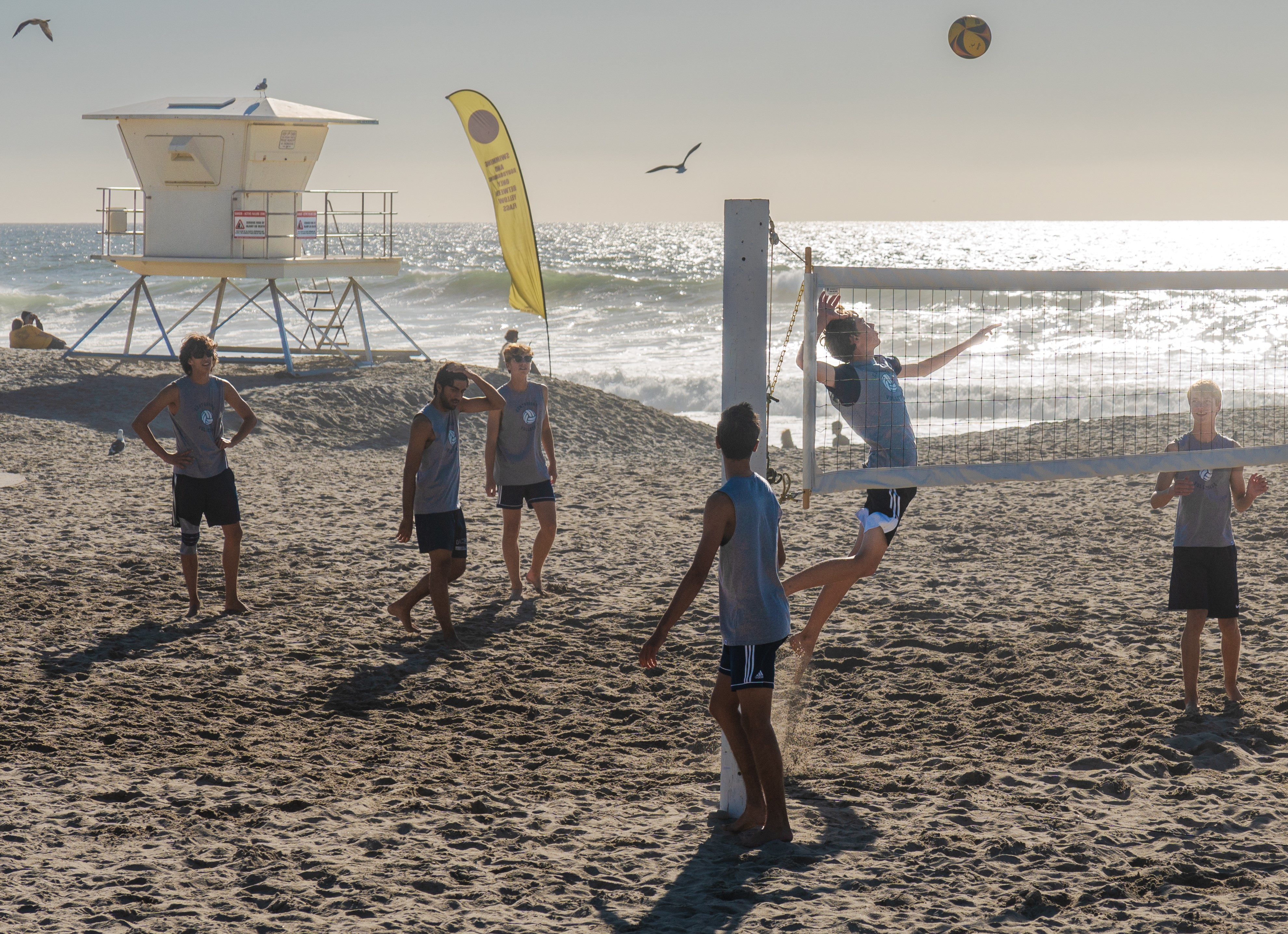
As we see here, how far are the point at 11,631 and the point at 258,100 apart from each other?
12.4 m

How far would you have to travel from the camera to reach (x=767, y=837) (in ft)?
13.2

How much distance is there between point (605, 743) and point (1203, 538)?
2783mm

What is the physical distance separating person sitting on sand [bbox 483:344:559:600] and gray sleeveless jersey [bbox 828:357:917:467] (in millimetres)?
2494

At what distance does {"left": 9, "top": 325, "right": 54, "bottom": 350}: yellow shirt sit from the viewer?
2039 cm

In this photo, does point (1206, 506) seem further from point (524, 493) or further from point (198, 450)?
point (198, 450)

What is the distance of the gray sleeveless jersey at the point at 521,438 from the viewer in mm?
7172

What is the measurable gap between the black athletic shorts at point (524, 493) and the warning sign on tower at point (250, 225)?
11.4 meters

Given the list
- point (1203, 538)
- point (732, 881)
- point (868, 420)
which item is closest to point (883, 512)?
point (868, 420)

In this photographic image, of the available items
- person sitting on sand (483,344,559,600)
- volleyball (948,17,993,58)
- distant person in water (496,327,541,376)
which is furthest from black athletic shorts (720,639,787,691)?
volleyball (948,17,993,58)

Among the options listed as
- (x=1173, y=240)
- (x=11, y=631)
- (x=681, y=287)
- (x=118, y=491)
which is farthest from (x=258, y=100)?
(x=1173, y=240)

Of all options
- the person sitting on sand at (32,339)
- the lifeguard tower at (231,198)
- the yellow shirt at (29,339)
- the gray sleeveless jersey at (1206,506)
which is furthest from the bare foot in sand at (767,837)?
the yellow shirt at (29,339)

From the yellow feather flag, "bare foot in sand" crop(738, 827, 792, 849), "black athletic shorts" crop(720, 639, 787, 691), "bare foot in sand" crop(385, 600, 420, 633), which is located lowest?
"bare foot in sand" crop(738, 827, 792, 849)

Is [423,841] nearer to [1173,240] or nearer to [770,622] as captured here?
[770,622]

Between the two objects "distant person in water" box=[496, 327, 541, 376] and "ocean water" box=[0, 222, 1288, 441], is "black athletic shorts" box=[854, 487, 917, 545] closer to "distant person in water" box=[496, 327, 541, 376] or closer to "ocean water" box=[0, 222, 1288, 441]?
"ocean water" box=[0, 222, 1288, 441]
